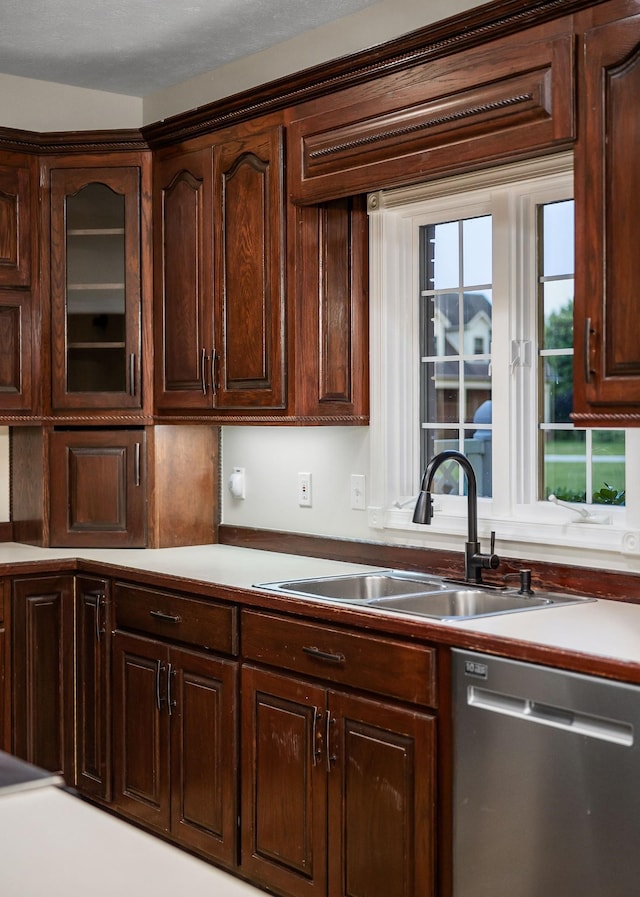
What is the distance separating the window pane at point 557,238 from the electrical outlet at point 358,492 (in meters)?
0.95

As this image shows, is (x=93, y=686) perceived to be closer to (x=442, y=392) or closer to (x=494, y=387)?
(x=442, y=392)

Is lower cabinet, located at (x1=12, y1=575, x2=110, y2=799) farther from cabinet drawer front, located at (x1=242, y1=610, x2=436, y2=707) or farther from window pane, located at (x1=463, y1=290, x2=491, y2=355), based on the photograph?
window pane, located at (x1=463, y1=290, x2=491, y2=355)

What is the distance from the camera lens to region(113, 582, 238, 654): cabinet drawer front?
10.5 feet

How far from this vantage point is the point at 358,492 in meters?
3.70

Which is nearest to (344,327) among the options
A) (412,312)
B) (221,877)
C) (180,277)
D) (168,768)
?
(412,312)

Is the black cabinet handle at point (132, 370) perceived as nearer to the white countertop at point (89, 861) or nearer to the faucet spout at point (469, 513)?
the faucet spout at point (469, 513)

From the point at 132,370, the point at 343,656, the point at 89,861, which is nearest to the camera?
the point at 89,861

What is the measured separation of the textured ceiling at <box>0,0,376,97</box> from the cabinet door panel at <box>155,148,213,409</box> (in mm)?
448

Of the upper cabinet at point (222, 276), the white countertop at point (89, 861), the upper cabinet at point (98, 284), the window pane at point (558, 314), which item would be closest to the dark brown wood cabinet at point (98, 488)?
the upper cabinet at point (98, 284)

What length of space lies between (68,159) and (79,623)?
5.74 feet

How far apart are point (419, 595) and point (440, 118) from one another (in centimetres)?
131

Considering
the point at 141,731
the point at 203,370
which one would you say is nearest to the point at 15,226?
the point at 203,370

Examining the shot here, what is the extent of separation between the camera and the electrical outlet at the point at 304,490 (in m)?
3.90

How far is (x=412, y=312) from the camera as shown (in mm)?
3596
